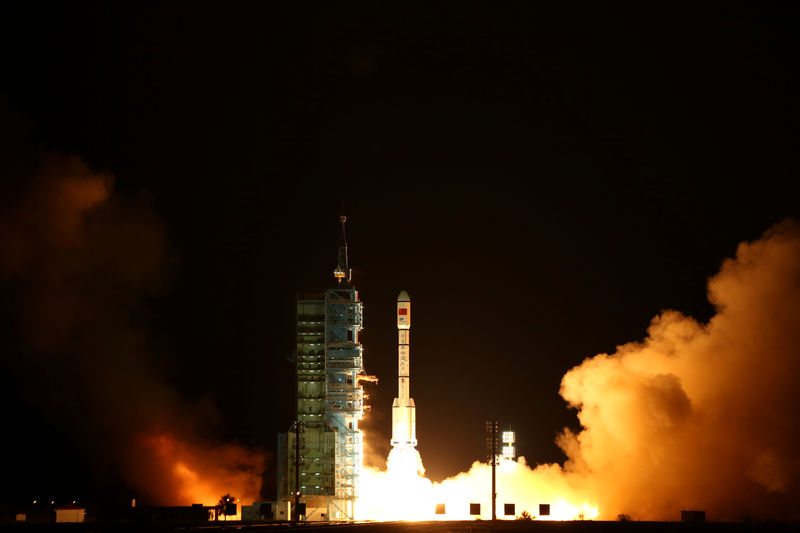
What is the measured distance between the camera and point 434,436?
104 meters

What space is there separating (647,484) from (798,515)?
28.7ft

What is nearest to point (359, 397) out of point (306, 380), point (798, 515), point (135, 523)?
point (306, 380)

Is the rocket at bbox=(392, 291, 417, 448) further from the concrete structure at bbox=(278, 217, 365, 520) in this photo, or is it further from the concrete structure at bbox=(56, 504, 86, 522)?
the concrete structure at bbox=(56, 504, 86, 522)

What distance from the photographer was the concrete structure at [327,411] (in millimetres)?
80125

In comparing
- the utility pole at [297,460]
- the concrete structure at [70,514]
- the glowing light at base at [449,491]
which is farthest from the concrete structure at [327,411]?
the concrete structure at [70,514]

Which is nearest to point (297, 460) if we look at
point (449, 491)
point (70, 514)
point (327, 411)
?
point (327, 411)

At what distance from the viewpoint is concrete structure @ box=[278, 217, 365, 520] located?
8012 cm

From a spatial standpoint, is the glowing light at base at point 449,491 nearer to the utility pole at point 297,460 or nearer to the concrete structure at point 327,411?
the concrete structure at point 327,411

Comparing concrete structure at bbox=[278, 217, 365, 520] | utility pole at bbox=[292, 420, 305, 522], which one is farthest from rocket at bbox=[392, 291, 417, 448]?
utility pole at bbox=[292, 420, 305, 522]

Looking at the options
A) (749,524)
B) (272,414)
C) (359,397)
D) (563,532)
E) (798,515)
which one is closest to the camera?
(563,532)

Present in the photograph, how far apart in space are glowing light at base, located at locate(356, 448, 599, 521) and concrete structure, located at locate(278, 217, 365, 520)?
2.36m

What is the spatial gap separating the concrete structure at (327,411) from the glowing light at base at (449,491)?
2.36 m

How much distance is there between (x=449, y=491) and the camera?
278 ft

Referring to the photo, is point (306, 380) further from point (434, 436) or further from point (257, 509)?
point (434, 436)
